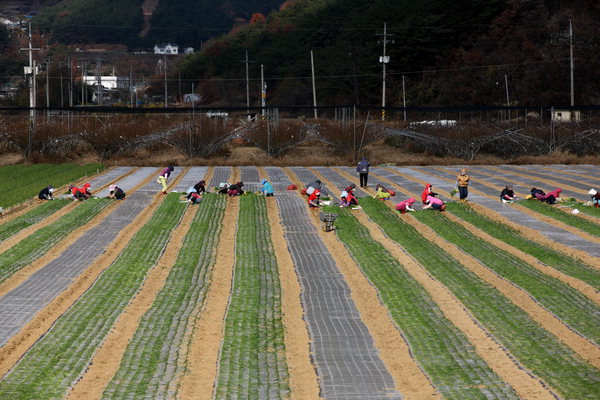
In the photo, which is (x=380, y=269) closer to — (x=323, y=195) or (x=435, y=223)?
(x=435, y=223)

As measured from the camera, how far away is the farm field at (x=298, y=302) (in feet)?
37.2

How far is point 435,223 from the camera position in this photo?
25297mm

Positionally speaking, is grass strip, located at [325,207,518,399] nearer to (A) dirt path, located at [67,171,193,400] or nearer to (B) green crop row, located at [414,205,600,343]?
(B) green crop row, located at [414,205,600,343]

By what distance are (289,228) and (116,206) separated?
24.0ft

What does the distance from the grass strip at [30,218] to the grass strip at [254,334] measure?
6.47 m

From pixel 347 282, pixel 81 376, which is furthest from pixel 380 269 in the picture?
pixel 81 376

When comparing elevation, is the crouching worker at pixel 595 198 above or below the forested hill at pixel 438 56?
below

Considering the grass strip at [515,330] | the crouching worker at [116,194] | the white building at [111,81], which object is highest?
the white building at [111,81]

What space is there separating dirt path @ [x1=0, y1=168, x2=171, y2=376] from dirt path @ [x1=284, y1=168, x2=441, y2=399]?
5274mm

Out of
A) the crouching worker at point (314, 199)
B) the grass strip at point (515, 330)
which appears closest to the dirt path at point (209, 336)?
the grass strip at point (515, 330)

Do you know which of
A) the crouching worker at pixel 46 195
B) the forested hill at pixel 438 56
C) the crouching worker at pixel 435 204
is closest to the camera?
the crouching worker at pixel 435 204

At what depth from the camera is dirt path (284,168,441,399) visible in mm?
11086

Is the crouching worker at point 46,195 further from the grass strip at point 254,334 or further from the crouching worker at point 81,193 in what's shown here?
the grass strip at point 254,334

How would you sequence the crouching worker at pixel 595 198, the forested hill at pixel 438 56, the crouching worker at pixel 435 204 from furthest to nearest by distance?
the forested hill at pixel 438 56 < the crouching worker at pixel 595 198 < the crouching worker at pixel 435 204
